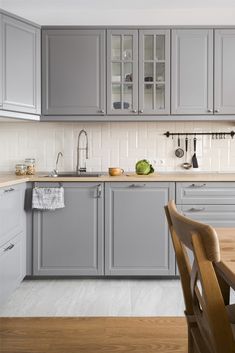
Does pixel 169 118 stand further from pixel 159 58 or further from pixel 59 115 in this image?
pixel 59 115

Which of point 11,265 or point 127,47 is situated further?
point 127,47

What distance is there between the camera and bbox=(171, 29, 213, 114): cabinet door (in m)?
3.54

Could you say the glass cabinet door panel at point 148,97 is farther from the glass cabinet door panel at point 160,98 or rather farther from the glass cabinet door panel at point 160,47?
the glass cabinet door panel at point 160,47

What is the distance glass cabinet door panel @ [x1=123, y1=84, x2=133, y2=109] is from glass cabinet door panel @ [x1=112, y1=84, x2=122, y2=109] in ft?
0.15

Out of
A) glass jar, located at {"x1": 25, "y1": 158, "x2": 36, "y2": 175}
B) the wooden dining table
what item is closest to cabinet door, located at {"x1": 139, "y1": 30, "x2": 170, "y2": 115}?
glass jar, located at {"x1": 25, "y1": 158, "x2": 36, "y2": 175}

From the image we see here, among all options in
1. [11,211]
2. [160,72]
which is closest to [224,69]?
[160,72]

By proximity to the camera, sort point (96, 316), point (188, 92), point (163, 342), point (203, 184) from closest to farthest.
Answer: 1. point (163, 342)
2. point (96, 316)
3. point (203, 184)
4. point (188, 92)

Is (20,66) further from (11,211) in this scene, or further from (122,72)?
(11,211)

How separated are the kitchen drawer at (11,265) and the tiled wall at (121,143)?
3.52 ft

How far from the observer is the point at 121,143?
12.9 feet

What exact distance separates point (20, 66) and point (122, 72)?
2.96 feet

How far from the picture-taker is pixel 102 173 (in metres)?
3.89

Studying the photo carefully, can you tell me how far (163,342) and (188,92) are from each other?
2.19 metres

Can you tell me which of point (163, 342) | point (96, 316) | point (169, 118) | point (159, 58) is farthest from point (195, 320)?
point (159, 58)
